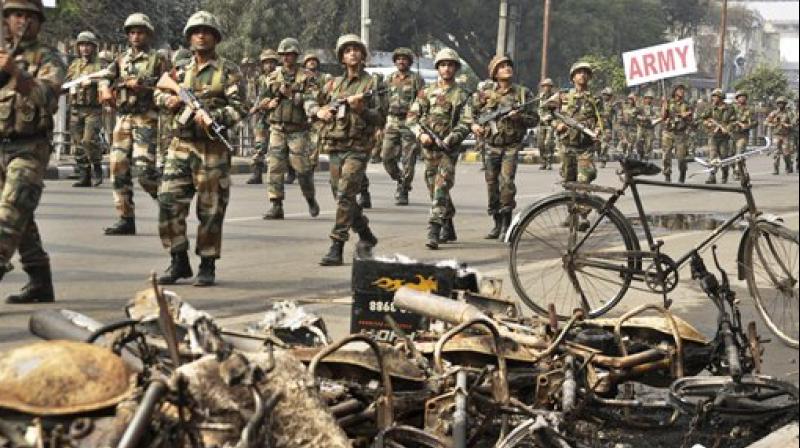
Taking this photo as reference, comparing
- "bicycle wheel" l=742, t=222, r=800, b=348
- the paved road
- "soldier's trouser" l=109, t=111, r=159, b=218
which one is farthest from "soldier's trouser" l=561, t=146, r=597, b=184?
"bicycle wheel" l=742, t=222, r=800, b=348

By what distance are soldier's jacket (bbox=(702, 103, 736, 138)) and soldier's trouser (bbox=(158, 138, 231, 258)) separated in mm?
17509

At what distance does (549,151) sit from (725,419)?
23.5 meters

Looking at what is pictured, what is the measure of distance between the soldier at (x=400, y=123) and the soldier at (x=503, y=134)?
1.24 meters

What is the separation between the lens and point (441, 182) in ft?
37.4

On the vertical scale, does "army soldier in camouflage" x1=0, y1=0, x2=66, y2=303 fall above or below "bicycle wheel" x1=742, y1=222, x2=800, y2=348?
above

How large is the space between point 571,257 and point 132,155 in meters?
5.41

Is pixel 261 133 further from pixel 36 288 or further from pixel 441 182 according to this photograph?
pixel 36 288

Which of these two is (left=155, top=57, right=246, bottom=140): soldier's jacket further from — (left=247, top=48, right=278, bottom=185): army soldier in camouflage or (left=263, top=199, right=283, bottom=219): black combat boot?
(left=247, top=48, right=278, bottom=185): army soldier in camouflage

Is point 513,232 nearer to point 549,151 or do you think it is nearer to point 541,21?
point 549,151

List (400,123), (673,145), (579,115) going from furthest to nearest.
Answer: (673,145)
(400,123)
(579,115)

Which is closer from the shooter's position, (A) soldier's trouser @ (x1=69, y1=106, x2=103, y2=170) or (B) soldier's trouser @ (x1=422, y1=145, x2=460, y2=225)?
(B) soldier's trouser @ (x1=422, y1=145, x2=460, y2=225)

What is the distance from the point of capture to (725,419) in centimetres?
482

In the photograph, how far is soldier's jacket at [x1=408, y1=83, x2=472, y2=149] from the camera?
466 inches

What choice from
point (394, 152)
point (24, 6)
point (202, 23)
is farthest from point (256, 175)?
point (24, 6)
